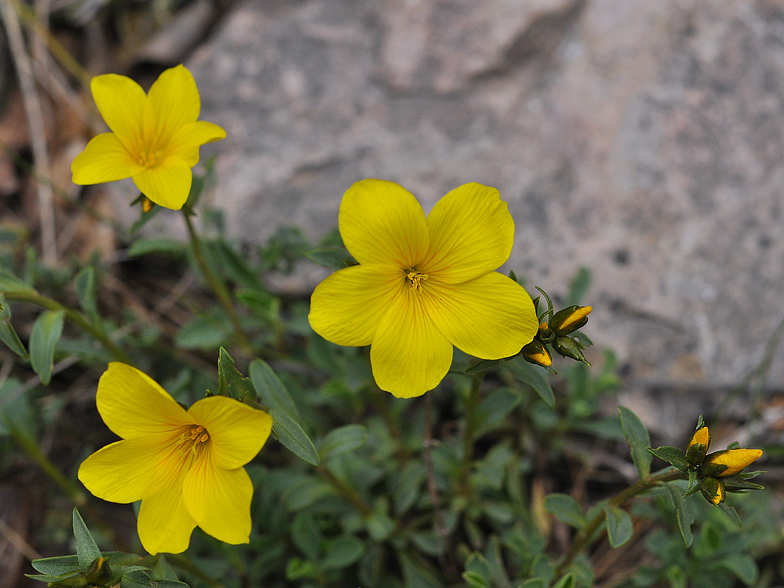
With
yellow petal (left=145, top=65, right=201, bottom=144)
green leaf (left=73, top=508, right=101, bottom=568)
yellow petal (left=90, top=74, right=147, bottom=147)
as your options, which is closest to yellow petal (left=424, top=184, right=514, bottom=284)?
yellow petal (left=145, top=65, right=201, bottom=144)

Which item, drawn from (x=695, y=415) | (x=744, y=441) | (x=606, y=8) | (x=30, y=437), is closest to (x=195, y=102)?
(x=30, y=437)

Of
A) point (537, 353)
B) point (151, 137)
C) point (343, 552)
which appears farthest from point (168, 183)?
point (343, 552)

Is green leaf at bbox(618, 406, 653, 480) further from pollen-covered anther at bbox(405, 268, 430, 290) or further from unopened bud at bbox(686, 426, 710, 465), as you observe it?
pollen-covered anther at bbox(405, 268, 430, 290)

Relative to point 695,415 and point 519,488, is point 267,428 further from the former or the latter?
point 695,415

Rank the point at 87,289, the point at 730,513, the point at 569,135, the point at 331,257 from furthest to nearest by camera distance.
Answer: the point at 569,135, the point at 87,289, the point at 331,257, the point at 730,513

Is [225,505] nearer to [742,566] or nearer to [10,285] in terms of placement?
[10,285]

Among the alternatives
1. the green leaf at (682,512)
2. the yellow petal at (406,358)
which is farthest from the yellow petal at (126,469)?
the green leaf at (682,512)

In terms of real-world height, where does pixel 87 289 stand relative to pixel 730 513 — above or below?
below
